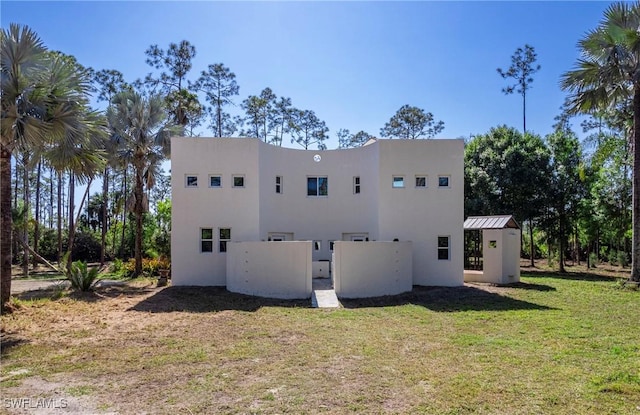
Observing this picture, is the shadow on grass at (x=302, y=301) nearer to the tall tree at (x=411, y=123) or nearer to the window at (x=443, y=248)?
the window at (x=443, y=248)

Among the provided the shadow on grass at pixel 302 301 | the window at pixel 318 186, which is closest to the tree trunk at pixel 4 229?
the shadow on grass at pixel 302 301

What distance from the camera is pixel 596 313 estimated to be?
38.5 ft

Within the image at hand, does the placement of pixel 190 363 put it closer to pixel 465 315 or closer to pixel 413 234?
pixel 465 315

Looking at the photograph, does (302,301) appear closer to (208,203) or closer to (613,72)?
(208,203)

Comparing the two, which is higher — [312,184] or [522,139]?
[522,139]

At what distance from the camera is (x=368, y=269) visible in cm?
1529

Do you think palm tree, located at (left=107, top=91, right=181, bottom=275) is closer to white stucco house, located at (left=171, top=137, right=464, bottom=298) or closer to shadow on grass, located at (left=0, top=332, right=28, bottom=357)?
white stucco house, located at (left=171, top=137, right=464, bottom=298)

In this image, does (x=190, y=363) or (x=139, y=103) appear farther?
(x=139, y=103)

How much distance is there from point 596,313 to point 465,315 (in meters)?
3.59

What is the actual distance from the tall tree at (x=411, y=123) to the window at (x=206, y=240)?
29444 mm

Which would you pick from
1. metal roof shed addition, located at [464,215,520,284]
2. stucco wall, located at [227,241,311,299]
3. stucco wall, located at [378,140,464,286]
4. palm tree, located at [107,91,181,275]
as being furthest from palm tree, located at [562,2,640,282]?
palm tree, located at [107,91,181,275]

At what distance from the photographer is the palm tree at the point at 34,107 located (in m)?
10.1

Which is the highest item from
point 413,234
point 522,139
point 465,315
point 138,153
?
point 522,139

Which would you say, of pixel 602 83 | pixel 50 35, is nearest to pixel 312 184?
pixel 50 35
